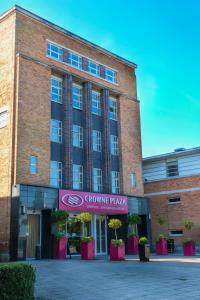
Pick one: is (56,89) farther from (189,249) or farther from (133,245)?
(189,249)

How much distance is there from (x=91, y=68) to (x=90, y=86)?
197 centimetres

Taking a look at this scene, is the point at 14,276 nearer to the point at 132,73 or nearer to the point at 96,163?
the point at 96,163

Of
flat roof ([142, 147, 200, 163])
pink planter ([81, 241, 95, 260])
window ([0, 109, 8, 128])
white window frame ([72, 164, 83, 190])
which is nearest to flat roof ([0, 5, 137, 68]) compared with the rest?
window ([0, 109, 8, 128])

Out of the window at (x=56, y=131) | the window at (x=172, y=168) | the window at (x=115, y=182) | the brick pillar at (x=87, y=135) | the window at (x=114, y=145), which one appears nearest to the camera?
the window at (x=56, y=131)

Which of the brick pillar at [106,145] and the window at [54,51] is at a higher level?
the window at [54,51]

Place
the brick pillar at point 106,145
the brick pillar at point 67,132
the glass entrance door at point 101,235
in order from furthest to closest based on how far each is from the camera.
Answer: the brick pillar at point 106,145
the glass entrance door at point 101,235
the brick pillar at point 67,132

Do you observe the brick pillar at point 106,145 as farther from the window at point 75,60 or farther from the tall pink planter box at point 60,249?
the tall pink planter box at point 60,249

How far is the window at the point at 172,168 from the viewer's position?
37353 mm

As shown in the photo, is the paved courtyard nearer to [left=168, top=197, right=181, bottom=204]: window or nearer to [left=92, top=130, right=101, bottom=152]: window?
[left=92, top=130, right=101, bottom=152]: window

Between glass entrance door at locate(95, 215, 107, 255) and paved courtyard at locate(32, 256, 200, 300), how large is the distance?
39.9 feet

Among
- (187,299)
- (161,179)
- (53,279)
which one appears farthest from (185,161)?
(187,299)

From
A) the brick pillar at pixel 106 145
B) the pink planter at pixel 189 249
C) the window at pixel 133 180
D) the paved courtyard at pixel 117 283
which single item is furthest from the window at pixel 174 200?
the paved courtyard at pixel 117 283

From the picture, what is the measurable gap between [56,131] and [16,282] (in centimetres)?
2241

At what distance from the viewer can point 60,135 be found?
30312 mm
